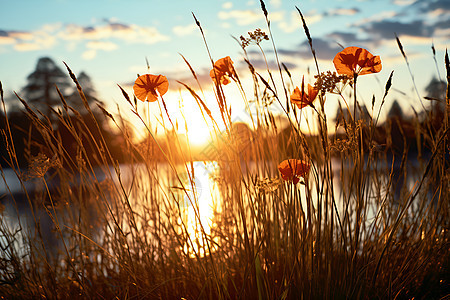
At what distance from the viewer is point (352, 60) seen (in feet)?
3.61

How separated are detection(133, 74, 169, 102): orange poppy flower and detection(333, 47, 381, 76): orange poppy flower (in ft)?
1.81

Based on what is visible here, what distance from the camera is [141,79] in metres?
A: 1.24

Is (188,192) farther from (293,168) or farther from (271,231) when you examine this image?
(293,168)

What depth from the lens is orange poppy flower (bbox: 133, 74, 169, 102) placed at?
124 cm

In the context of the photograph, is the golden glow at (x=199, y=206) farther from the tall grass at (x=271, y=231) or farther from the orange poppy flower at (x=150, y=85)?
the orange poppy flower at (x=150, y=85)

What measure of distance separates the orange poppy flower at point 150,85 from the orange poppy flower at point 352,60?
0.55m

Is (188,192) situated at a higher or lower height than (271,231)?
higher

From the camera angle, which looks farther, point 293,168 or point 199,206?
point 199,206

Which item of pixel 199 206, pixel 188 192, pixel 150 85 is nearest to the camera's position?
pixel 150 85

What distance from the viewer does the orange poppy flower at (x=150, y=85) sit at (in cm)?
124

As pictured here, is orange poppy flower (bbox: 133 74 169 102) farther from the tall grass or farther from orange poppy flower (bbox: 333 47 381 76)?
orange poppy flower (bbox: 333 47 381 76)

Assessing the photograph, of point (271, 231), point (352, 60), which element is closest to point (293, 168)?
point (352, 60)

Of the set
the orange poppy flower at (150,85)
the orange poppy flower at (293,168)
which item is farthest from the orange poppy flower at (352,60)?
the orange poppy flower at (150,85)

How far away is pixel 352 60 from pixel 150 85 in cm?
65
